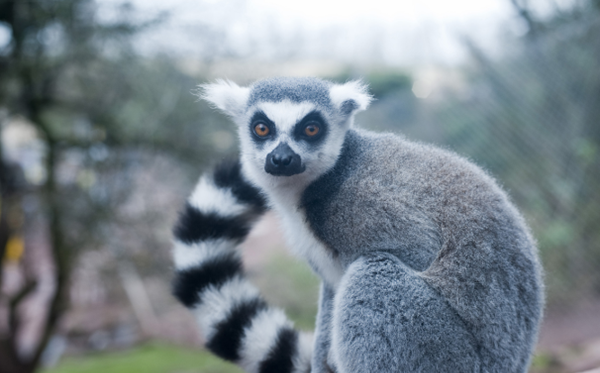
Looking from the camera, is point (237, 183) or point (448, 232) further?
point (237, 183)

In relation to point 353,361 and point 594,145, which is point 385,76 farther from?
point 353,361

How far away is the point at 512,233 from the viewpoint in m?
1.98

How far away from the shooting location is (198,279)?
2236mm

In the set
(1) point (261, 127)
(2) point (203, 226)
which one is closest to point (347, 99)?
(1) point (261, 127)

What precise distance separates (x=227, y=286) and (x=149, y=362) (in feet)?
16.7

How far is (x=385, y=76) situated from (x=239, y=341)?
584cm

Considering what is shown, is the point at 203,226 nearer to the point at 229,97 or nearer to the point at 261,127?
the point at 261,127

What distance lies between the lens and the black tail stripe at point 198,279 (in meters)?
2.23

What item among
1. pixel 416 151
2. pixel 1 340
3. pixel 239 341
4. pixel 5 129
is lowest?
pixel 1 340

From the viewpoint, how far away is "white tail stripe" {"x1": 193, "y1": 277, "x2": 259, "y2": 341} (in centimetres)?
221

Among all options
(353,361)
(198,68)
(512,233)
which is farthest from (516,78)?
(353,361)

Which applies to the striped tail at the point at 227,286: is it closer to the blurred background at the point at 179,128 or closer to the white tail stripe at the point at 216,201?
the white tail stripe at the point at 216,201

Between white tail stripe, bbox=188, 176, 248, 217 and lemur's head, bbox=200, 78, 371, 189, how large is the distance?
0.20 meters

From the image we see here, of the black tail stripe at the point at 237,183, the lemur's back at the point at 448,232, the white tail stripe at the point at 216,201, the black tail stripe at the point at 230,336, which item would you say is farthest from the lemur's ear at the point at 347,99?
the black tail stripe at the point at 230,336
